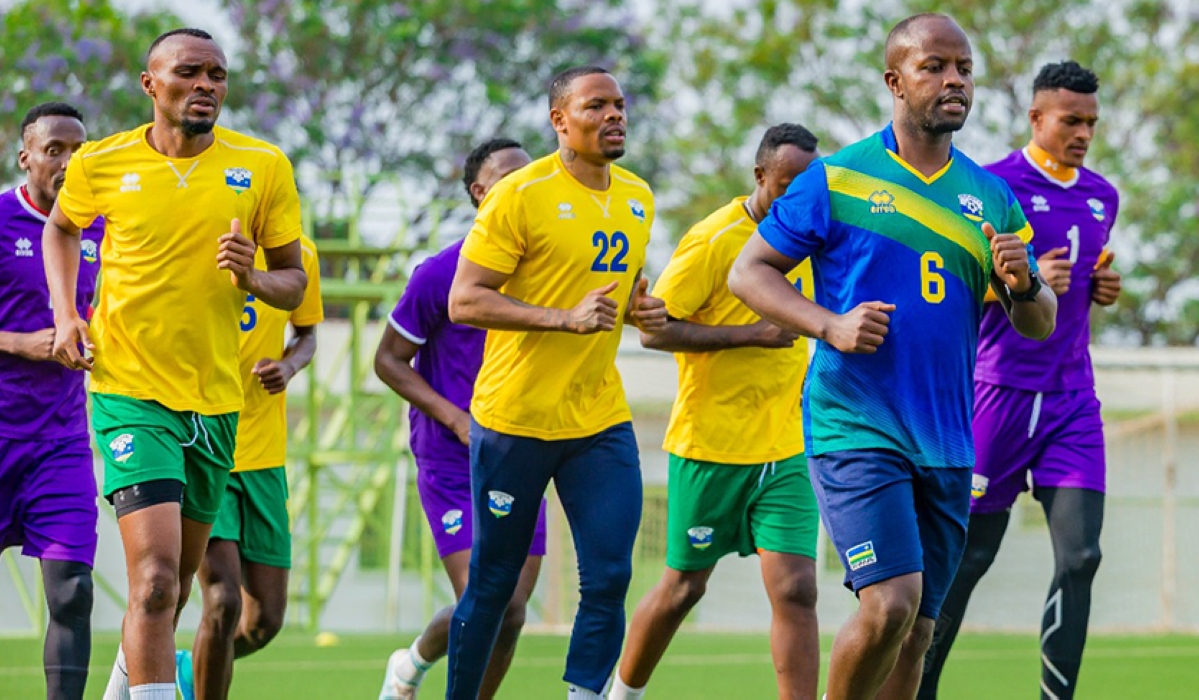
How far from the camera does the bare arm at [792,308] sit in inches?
220

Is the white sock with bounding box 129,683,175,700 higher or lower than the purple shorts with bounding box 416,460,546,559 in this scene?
lower

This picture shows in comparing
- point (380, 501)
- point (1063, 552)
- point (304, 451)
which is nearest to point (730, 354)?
point (1063, 552)

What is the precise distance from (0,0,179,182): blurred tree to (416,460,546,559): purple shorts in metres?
18.8

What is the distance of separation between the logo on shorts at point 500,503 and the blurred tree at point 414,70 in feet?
72.7

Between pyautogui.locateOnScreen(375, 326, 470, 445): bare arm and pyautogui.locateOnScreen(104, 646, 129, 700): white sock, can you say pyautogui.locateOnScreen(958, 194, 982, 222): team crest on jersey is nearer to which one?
pyautogui.locateOnScreen(375, 326, 470, 445): bare arm

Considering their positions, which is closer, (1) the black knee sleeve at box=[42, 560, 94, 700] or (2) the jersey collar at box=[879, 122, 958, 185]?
(2) the jersey collar at box=[879, 122, 958, 185]

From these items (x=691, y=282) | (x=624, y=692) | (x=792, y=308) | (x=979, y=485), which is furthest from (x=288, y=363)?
(x=979, y=485)

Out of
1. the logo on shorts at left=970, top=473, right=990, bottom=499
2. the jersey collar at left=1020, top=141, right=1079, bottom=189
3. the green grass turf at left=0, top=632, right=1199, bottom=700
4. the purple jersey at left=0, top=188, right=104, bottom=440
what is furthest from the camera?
the green grass turf at left=0, top=632, right=1199, bottom=700

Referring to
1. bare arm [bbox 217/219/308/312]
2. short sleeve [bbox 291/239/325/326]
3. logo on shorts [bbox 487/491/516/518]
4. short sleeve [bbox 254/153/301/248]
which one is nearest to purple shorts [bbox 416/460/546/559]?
short sleeve [bbox 291/239/325/326]

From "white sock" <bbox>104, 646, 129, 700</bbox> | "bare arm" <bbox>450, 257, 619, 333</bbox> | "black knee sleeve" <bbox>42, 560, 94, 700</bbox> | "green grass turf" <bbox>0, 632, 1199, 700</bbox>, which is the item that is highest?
"bare arm" <bbox>450, 257, 619, 333</bbox>

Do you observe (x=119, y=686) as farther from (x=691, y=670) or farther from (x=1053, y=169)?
(x=691, y=670)

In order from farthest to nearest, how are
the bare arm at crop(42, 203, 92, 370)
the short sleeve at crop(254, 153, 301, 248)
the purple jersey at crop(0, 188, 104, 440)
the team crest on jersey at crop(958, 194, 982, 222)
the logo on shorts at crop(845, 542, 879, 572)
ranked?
the purple jersey at crop(0, 188, 104, 440) < the short sleeve at crop(254, 153, 301, 248) < the bare arm at crop(42, 203, 92, 370) < the team crest on jersey at crop(958, 194, 982, 222) < the logo on shorts at crop(845, 542, 879, 572)

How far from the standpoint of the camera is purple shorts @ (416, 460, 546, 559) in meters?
8.05

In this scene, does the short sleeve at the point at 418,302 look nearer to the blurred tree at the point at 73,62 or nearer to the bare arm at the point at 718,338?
the bare arm at the point at 718,338
